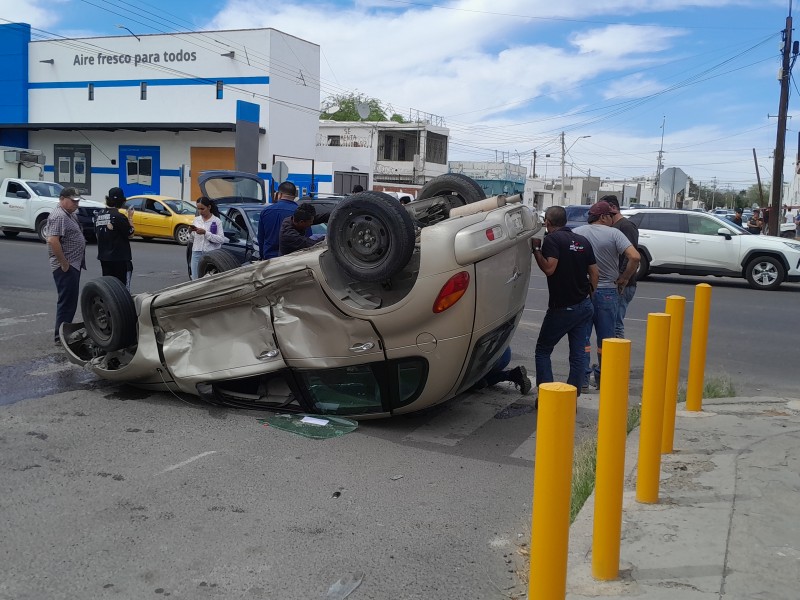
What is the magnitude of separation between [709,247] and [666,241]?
0.93m

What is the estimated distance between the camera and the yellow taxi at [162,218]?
2319 cm

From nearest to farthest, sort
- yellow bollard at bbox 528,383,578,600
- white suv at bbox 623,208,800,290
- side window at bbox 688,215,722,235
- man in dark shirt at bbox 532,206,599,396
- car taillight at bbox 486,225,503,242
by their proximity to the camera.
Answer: yellow bollard at bbox 528,383,578,600 → car taillight at bbox 486,225,503,242 → man in dark shirt at bbox 532,206,599,396 → white suv at bbox 623,208,800,290 → side window at bbox 688,215,722,235

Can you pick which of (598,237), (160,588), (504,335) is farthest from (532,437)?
(160,588)

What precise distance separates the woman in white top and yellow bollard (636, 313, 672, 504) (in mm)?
7073

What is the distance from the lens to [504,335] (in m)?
6.07

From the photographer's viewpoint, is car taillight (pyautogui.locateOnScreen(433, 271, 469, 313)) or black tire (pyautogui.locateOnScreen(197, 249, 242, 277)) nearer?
car taillight (pyautogui.locateOnScreen(433, 271, 469, 313))

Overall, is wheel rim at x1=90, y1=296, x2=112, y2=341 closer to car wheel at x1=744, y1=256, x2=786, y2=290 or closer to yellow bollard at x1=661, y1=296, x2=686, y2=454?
yellow bollard at x1=661, y1=296, x2=686, y2=454

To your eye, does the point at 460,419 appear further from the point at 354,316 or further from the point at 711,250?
the point at 711,250

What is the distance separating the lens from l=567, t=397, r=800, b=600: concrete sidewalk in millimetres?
3469

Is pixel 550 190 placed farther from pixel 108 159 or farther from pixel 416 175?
pixel 108 159

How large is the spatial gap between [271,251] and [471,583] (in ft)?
17.9

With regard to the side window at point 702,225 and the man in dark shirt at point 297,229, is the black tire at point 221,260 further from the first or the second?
the side window at point 702,225

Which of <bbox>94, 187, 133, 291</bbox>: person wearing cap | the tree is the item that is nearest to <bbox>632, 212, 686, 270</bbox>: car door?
<bbox>94, 187, 133, 291</bbox>: person wearing cap

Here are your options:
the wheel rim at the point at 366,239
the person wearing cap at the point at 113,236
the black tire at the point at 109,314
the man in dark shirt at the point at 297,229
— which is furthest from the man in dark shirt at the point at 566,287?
the person wearing cap at the point at 113,236
